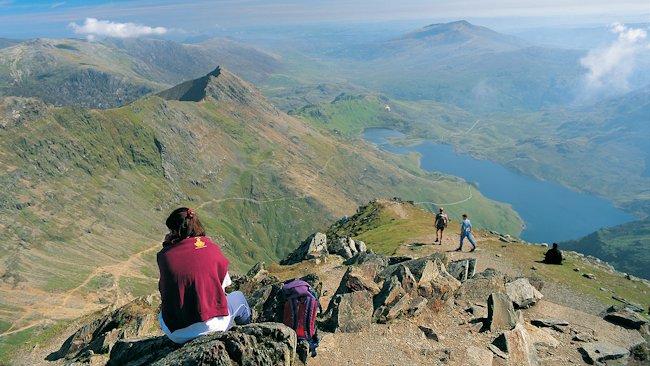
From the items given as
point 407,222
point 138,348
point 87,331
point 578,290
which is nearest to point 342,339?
point 138,348

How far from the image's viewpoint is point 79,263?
7146 inches

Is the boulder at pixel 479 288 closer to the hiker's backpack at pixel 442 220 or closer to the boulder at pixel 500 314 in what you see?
the boulder at pixel 500 314

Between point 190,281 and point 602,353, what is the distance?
71.8 ft

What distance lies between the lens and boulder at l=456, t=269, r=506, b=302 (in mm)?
27156

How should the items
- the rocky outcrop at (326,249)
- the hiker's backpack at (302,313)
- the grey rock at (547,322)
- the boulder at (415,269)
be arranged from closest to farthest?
the hiker's backpack at (302,313)
the grey rock at (547,322)
the boulder at (415,269)
the rocky outcrop at (326,249)

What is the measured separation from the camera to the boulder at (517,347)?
1989cm

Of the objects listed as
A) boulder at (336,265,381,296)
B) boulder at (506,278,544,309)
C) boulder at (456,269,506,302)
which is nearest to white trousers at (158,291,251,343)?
boulder at (336,265,381,296)

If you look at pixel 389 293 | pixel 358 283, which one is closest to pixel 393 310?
pixel 389 293

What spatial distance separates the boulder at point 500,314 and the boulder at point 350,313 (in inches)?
274

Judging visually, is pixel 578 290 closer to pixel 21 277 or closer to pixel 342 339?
pixel 342 339

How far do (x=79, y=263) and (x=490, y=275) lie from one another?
196560 millimetres

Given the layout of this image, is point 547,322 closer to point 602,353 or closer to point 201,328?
point 602,353

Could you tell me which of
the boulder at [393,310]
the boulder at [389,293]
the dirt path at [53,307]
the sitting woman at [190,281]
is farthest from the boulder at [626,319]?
the dirt path at [53,307]

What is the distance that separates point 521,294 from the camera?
28.5 m
